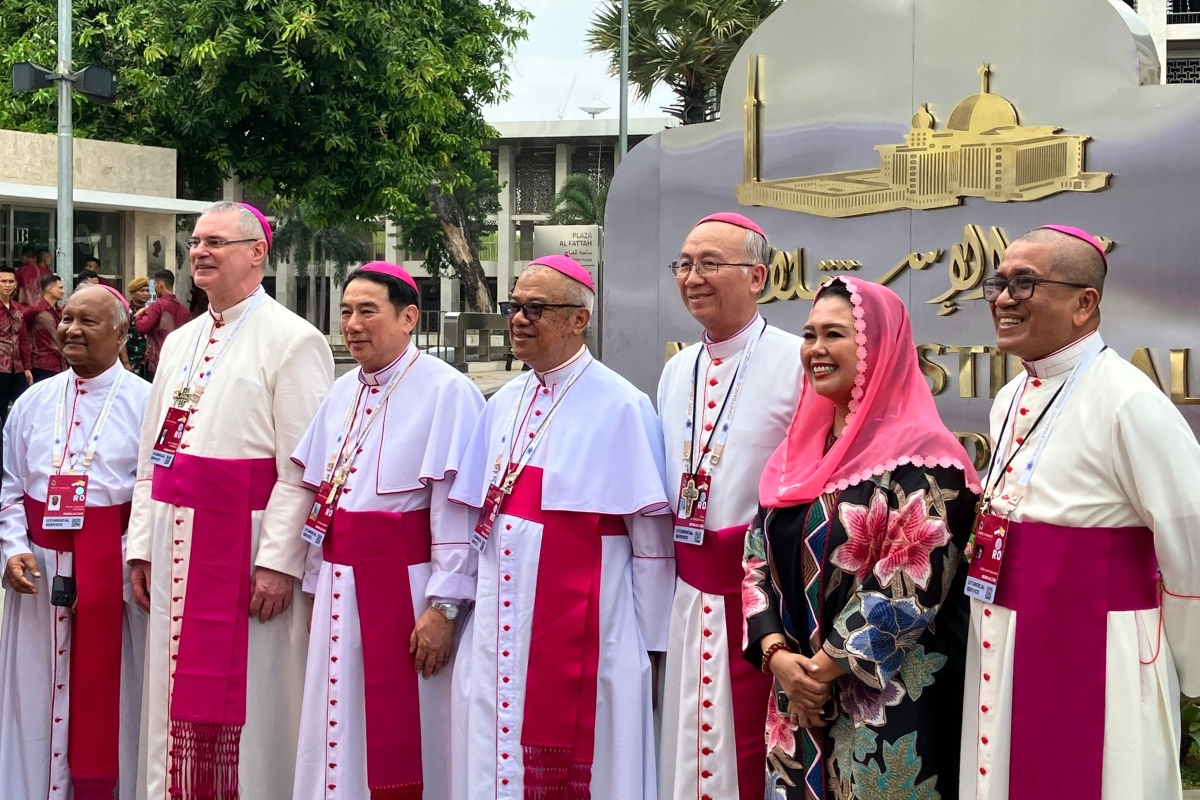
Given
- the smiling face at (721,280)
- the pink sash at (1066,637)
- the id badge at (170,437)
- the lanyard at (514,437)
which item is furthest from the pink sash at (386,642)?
the pink sash at (1066,637)

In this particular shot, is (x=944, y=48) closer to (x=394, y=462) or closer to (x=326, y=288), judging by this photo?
(x=394, y=462)

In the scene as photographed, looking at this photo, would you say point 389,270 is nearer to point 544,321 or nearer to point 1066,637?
point 544,321

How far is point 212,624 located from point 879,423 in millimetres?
2422

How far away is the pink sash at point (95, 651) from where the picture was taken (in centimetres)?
464

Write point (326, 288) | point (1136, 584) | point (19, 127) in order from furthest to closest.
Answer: point (326, 288) → point (19, 127) → point (1136, 584)

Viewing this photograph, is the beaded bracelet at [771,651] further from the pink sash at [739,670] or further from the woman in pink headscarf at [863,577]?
the pink sash at [739,670]

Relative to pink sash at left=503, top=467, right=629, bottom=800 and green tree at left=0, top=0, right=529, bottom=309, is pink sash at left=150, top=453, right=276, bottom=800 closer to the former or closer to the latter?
pink sash at left=503, top=467, right=629, bottom=800

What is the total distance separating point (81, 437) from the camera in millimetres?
4738

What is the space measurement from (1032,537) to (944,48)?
11.3 feet

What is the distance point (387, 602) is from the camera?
13.7 ft

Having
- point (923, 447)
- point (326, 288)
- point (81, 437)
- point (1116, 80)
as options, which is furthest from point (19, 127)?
point (326, 288)

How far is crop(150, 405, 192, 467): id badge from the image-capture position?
4.45 metres

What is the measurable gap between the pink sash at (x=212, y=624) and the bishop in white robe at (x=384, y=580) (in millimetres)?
300

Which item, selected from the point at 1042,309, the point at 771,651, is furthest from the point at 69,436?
the point at 1042,309
